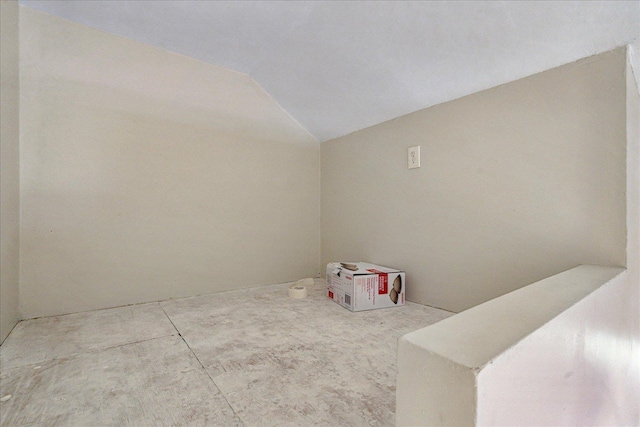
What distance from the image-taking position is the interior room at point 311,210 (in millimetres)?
610

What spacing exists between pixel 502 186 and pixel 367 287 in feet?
2.18

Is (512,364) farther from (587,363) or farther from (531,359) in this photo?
(587,363)

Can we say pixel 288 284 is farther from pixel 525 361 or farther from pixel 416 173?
pixel 525 361

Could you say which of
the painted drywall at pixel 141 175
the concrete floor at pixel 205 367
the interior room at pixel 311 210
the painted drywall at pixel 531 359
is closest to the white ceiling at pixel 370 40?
the interior room at pixel 311 210

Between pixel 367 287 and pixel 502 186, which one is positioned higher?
pixel 502 186

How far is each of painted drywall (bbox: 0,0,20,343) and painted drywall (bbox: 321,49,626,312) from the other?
4.92 ft

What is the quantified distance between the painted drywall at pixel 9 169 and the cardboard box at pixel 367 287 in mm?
1228

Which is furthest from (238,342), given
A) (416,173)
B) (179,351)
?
(416,173)

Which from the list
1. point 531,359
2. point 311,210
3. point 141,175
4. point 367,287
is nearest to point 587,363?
point 531,359

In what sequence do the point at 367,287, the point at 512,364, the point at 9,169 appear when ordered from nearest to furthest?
1. the point at 512,364
2. the point at 9,169
3. the point at 367,287

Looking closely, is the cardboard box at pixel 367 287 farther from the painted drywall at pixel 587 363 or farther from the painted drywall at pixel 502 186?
the painted drywall at pixel 587 363

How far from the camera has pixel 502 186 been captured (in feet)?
3.53

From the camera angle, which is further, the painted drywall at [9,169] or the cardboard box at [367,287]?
the cardboard box at [367,287]

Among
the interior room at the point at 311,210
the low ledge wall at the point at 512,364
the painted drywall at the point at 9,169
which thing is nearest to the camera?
the low ledge wall at the point at 512,364
